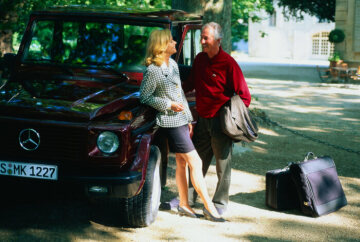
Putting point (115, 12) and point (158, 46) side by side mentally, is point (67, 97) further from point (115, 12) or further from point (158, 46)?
point (115, 12)

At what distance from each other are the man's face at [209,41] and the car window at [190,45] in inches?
41.4

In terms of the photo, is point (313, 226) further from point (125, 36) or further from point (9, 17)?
point (9, 17)

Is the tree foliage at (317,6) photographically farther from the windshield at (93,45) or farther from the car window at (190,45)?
the windshield at (93,45)

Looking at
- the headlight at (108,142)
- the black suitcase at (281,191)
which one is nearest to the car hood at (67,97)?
the headlight at (108,142)

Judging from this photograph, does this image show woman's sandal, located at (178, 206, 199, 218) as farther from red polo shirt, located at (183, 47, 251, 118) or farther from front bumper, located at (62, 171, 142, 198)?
front bumper, located at (62, 171, 142, 198)

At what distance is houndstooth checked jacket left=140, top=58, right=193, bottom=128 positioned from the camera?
4781 mm

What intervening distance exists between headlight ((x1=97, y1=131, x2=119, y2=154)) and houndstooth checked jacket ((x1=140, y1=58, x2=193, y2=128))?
0.55 meters

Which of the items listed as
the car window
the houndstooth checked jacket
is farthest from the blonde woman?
the car window

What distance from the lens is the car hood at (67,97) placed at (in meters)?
4.47

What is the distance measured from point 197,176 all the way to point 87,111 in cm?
128

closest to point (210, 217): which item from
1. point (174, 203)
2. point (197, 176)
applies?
→ point (197, 176)

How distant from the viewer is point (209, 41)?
16.6 feet

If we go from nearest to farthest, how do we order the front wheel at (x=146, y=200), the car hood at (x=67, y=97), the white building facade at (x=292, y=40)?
the car hood at (x=67, y=97) < the front wheel at (x=146, y=200) < the white building facade at (x=292, y=40)

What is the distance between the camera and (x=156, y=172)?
4969mm
